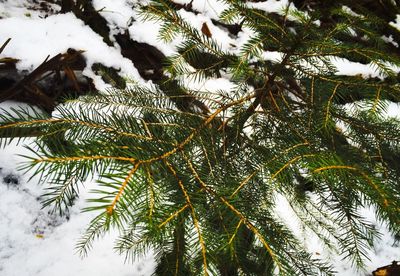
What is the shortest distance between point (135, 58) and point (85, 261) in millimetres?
1938

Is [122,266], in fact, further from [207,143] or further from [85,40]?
[85,40]

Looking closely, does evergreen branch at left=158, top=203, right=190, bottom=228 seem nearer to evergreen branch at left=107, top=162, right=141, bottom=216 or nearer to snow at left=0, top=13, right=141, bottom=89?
A: evergreen branch at left=107, top=162, right=141, bottom=216

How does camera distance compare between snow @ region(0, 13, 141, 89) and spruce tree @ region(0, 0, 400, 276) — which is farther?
snow @ region(0, 13, 141, 89)

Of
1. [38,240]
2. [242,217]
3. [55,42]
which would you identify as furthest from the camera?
[55,42]

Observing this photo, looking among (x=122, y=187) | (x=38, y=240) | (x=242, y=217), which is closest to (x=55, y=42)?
(x=38, y=240)

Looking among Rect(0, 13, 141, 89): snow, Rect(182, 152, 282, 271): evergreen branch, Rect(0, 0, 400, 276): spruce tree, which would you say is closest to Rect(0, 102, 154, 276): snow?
Rect(0, 13, 141, 89): snow

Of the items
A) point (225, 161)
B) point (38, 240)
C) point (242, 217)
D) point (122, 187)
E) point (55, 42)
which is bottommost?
point (242, 217)

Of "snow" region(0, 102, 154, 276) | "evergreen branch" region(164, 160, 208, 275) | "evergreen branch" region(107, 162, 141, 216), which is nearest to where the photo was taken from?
"evergreen branch" region(107, 162, 141, 216)

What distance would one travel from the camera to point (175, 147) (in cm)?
83

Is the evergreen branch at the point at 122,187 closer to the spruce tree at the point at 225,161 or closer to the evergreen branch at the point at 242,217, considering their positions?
the spruce tree at the point at 225,161

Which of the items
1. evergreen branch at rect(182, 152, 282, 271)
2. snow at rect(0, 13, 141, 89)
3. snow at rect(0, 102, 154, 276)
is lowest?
evergreen branch at rect(182, 152, 282, 271)

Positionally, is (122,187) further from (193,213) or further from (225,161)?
(225,161)

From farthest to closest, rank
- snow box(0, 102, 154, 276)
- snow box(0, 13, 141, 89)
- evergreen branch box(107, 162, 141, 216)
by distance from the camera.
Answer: snow box(0, 13, 141, 89) → snow box(0, 102, 154, 276) → evergreen branch box(107, 162, 141, 216)

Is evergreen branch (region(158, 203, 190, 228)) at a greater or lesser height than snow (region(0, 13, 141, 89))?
lesser
